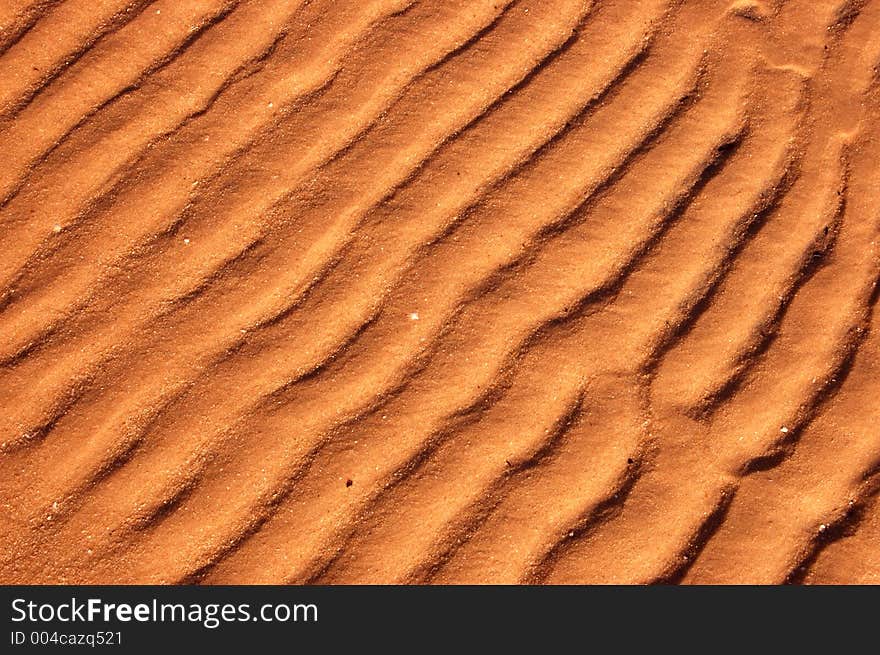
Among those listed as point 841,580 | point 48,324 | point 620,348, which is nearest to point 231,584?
point 48,324

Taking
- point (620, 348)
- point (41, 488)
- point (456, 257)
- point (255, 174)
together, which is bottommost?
point (41, 488)

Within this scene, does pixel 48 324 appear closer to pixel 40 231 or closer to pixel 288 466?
pixel 40 231

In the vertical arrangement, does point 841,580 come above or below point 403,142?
below

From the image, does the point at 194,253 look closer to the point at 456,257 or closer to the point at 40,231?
the point at 40,231

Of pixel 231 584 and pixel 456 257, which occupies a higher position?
pixel 456 257

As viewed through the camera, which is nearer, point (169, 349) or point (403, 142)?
point (169, 349)

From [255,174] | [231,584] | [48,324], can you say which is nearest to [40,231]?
[48,324]
